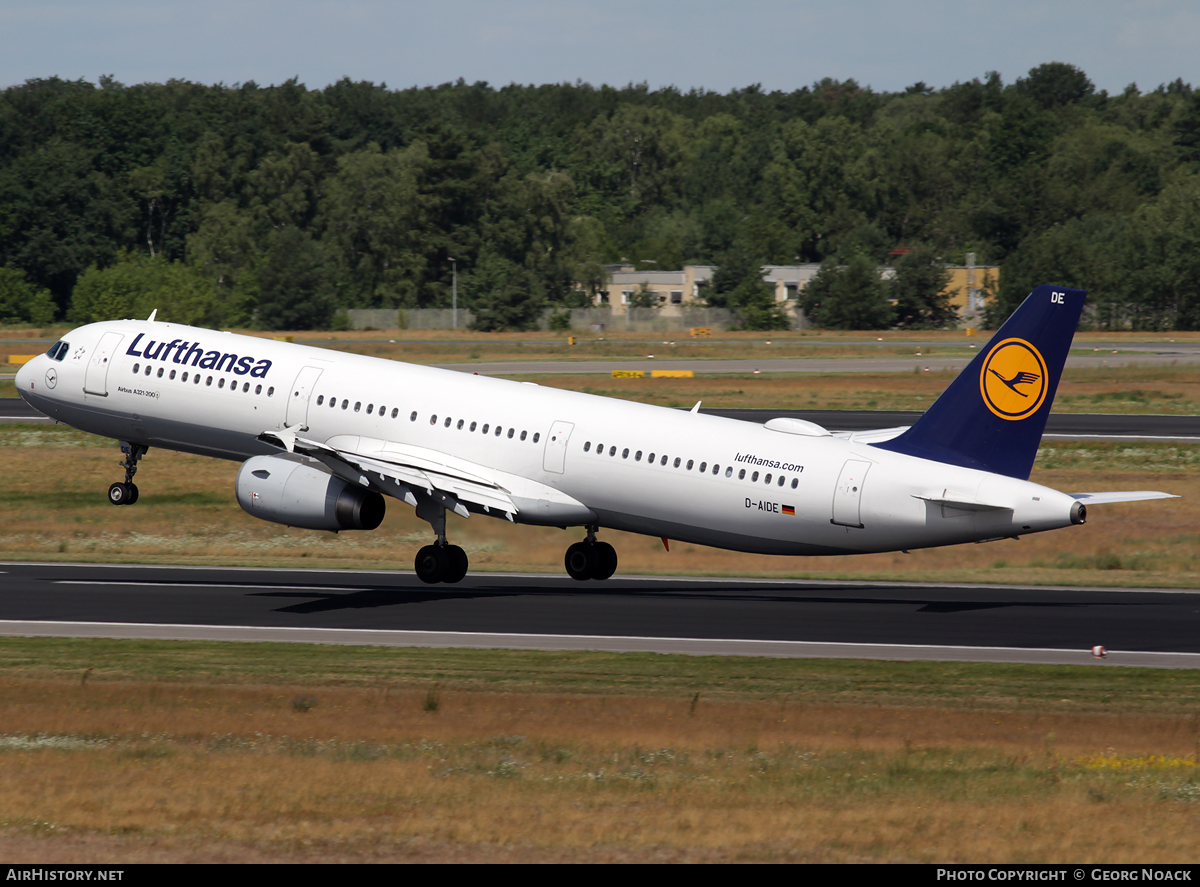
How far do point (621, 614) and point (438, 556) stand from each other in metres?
6.55

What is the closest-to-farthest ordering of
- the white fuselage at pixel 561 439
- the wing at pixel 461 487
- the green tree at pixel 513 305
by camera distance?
the white fuselage at pixel 561 439, the wing at pixel 461 487, the green tree at pixel 513 305

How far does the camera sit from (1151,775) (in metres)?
21.8

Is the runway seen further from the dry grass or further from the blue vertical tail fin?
the dry grass

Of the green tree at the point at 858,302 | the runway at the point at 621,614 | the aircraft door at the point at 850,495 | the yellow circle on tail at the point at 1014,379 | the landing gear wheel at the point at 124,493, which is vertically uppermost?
the green tree at the point at 858,302

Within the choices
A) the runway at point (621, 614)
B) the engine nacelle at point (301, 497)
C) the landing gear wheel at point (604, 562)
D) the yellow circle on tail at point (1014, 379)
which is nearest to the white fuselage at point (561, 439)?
the yellow circle on tail at point (1014, 379)

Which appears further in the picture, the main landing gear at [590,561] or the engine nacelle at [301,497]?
the main landing gear at [590,561]

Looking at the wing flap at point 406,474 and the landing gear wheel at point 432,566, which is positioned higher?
the wing flap at point 406,474

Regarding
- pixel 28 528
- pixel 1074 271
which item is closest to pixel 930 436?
pixel 28 528

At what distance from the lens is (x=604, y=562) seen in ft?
136

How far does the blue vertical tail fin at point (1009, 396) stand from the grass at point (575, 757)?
6.20 meters

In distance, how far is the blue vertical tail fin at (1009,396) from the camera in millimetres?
33156

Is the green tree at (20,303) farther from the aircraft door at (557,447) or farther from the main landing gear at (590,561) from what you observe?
the aircraft door at (557,447)

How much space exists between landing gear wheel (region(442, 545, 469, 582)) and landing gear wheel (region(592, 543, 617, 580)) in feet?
12.3
